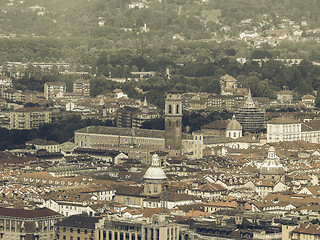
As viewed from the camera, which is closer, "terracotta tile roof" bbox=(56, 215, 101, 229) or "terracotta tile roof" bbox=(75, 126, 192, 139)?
"terracotta tile roof" bbox=(56, 215, 101, 229)

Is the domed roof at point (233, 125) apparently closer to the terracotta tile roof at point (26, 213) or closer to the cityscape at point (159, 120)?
the cityscape at point (159, 120)

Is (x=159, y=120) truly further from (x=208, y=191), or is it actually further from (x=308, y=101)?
(x=208, y=191)

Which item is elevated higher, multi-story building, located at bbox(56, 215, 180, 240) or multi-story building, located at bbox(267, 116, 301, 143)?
multi-story building, located at bbox(267, 116, 301, 143)

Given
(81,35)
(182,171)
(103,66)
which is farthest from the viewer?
(81,35)

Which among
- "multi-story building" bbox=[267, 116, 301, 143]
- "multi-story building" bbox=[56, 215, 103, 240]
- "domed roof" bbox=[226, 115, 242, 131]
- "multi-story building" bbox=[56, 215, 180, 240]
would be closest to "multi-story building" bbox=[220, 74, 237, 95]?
"multi-story building" bbox=[267, 116, 301, 143]

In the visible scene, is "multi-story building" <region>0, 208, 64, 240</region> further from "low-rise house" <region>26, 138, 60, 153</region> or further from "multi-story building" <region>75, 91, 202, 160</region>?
"low-rise house" <region>26, 138, 60, 153</region>

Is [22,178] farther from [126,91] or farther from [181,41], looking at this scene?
[181,41]

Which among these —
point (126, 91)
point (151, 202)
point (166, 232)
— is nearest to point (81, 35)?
point (126, 91)
